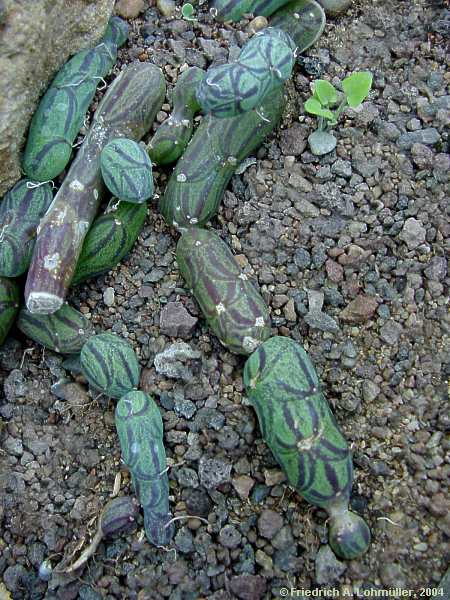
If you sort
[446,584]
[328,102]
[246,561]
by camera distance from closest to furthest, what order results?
[446,584] → [246,561] → [328,102]

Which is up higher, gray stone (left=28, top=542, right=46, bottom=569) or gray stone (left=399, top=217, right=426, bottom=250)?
gray stone (left=399, top=217, right=426, bottom=250)

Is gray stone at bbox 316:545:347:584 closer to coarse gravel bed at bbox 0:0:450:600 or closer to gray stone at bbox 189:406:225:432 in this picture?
coarse gravel bed at bbox 0:0:450:600

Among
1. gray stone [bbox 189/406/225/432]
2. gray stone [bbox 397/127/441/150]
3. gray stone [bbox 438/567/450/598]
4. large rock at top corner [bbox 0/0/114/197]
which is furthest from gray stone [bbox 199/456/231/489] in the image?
gray stone [bbox 397/127/441/150]

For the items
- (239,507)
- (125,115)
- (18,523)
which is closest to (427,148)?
(125,115)

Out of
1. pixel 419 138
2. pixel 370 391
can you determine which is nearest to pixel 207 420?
pixel 370 391

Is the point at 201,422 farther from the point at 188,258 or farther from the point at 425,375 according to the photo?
the point at 425,375

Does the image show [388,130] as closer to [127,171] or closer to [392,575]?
[127,171]

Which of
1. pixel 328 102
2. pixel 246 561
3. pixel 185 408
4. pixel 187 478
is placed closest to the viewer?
pixel 246 561
